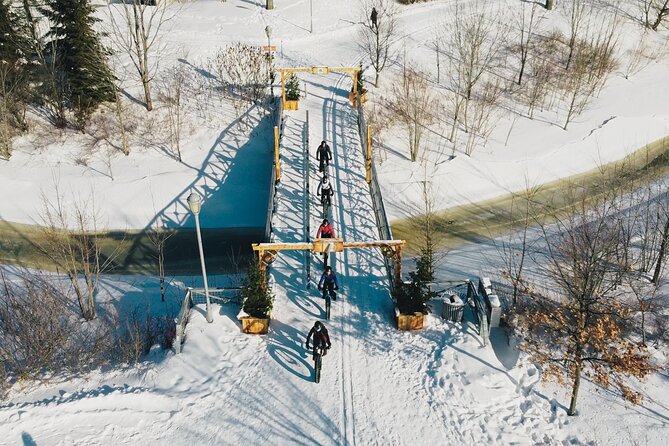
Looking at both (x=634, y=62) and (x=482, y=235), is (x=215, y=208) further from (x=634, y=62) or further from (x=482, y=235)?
(x=634, y=62)

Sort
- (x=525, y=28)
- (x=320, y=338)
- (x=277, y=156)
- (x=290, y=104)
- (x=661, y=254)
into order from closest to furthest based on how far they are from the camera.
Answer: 1. (x=320, y=338)
2. (x=661, y=254)
3. (x=277, y=156)
4. (x=290, y=104)
5. (x=525, y=28)

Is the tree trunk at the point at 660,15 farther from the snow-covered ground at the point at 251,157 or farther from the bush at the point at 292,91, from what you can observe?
the bush at the point at 292,91

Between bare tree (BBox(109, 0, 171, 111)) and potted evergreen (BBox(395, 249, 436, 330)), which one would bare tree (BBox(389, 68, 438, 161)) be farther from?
bare tree (BBox(109, 0, 171, 111))

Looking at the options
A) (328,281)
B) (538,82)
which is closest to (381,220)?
(328,281)

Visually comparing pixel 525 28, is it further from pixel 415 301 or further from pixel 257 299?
pixel 257 299

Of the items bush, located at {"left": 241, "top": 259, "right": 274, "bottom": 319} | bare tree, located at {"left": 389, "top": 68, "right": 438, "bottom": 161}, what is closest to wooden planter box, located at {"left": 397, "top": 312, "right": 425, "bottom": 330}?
bush, located at {"left": 241, "top": 259, "right": 274, "bottom": 319}
